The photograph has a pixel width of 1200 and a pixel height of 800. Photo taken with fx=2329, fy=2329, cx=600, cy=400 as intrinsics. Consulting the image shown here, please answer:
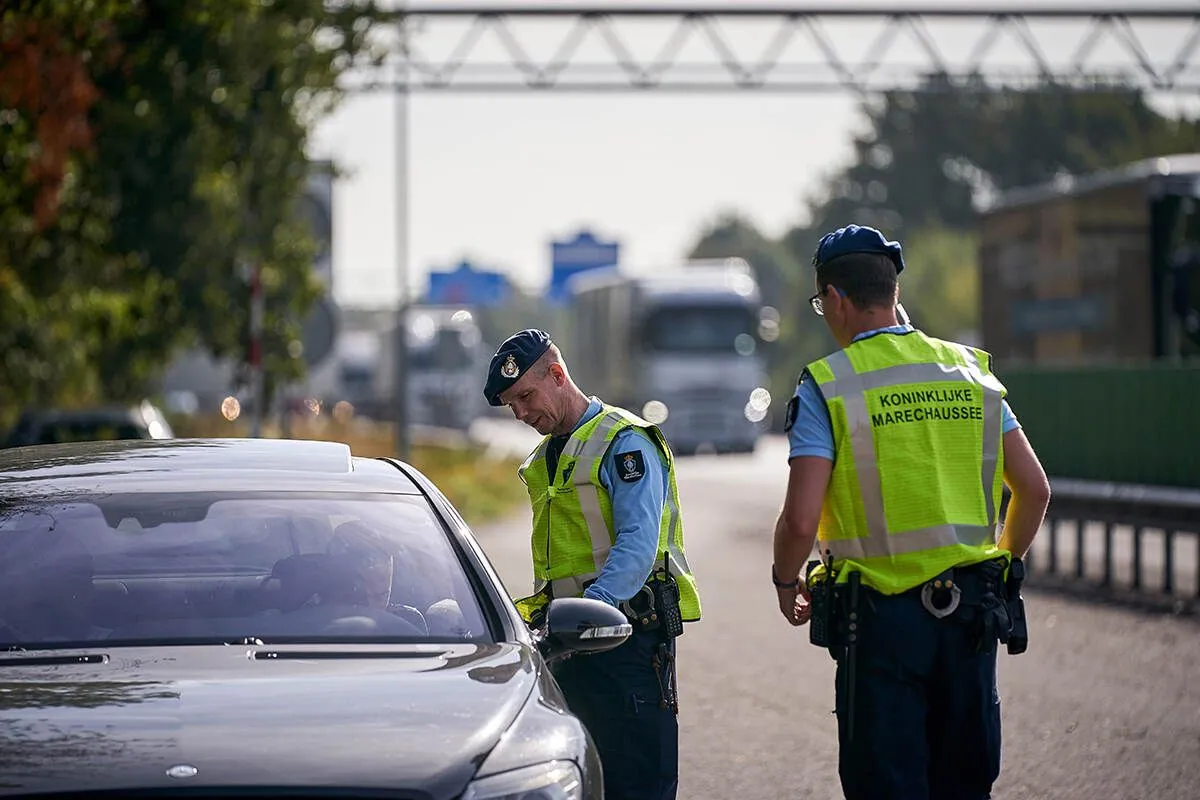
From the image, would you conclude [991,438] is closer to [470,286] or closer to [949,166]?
[470,286]

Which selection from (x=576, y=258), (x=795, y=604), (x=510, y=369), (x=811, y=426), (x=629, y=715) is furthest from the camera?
(x=576, y=258)

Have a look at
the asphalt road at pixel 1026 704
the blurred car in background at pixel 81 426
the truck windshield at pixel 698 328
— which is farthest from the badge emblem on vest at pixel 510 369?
the truck windshield at pixel 698 328

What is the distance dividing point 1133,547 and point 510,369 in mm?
12357

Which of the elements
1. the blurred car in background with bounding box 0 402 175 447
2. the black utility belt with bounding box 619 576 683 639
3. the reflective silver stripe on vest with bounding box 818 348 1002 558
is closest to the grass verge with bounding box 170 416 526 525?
the blurred car in background with bounding box 0 402 175 447

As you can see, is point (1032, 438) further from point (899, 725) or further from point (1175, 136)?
point (1175, 136)

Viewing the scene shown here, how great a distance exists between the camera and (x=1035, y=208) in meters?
22.9

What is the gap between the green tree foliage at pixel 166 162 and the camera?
20078 millimetres

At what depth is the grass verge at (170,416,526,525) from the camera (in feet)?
96.5

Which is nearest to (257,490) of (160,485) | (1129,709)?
(160,485)

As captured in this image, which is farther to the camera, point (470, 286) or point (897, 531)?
point (470, 286)

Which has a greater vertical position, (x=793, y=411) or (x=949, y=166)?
(x=949, y=166)

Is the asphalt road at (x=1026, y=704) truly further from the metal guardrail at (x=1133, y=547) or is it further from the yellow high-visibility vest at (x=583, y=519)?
the yellow high-visibility vest at (x=583, y=519)

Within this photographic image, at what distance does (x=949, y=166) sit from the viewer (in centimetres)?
8988

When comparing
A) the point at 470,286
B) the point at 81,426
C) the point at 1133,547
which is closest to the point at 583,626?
the point at 1133,547
